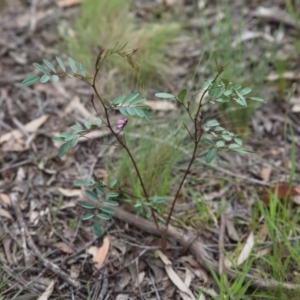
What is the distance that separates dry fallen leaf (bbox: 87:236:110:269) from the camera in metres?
1.86

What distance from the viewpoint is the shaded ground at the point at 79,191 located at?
182cm

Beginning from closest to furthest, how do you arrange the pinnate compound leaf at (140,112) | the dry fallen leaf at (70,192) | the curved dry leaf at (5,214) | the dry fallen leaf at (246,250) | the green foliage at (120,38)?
the pinnate compound leaf at (140,112), the dry fallen leaf at (246,250), the curved dry leaf at (5,214), the dry fallen leaf at (70,192), the green foliage at (120,38)

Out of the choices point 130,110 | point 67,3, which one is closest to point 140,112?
point 130,110

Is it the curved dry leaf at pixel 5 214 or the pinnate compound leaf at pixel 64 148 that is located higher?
the pinnate compound leaf at pixel 64 148

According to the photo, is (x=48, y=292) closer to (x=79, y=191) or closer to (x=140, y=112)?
(x=79, y=191)

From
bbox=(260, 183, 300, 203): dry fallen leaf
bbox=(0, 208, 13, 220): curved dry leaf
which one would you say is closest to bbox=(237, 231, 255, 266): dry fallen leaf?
bbox=(260, 183, 300, 203): dry fallen leaf

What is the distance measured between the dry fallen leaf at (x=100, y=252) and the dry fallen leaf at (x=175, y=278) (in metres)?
0.18

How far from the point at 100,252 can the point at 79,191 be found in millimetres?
303

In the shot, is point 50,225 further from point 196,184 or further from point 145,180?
point 196,184

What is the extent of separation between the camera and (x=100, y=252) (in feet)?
6.21

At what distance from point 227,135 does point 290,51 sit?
132 cm

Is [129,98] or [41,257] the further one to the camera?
[41,257]

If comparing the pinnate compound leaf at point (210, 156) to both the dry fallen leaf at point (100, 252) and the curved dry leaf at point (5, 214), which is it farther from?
the curved dry leaf at point (5, 214)

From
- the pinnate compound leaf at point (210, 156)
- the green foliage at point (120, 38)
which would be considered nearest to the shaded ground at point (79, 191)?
the green foliage at point (120, 38)
